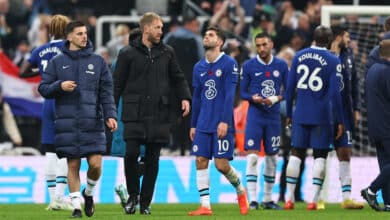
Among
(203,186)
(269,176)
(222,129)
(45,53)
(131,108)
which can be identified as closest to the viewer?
(131,108)

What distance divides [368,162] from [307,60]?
4584 millimetres

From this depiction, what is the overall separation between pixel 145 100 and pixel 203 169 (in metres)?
1.24

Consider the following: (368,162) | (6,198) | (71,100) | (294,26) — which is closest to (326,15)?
(368,162)

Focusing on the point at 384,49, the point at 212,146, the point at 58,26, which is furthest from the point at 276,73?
the point at 58,26

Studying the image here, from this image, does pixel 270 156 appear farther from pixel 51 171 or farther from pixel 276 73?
pixel 51 171

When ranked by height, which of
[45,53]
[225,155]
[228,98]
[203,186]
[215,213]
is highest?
[45,53]

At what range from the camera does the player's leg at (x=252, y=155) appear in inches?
746

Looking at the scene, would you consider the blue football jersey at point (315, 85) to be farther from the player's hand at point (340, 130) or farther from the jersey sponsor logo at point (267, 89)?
the jersey sponsor logo at point (267, 89)

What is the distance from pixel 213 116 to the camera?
16969 millimetres

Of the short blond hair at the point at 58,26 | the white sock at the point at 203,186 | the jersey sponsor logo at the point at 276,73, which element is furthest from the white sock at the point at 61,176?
the jersey sponsor logo at the point at 276,73

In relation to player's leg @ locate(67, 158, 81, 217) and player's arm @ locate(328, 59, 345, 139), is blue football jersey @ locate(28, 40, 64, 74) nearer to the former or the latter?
player's leg @ locate(67, 158, 81, 217)

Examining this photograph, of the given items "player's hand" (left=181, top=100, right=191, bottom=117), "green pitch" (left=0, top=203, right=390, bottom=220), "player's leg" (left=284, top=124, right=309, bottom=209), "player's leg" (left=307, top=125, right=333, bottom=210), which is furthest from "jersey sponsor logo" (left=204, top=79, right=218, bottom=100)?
"player's leg" (left=307, top=125, right=333, bottom=210)

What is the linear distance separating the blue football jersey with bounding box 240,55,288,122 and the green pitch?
1.38 metres

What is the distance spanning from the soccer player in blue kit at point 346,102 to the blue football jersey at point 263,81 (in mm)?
857
